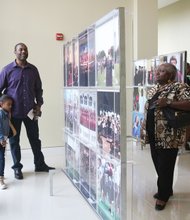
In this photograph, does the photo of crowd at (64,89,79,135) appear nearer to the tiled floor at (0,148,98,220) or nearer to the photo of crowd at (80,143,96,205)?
the photo of crowd at (80,143,96,205)

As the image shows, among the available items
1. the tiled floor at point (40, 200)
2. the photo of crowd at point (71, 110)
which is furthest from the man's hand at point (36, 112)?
the tiled floor at point (40, 200)

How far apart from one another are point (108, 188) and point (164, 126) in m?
0.78

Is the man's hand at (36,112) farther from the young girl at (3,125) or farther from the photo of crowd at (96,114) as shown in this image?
the photo of crowd at (96,114)

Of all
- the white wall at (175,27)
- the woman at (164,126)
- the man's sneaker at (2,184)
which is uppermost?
the white wall at (175,27)

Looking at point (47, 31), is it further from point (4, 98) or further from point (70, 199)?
point (70, 199)

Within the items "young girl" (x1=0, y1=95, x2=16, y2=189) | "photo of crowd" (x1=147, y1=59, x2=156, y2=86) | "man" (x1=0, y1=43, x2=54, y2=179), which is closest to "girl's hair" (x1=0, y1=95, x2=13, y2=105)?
"young girl" (x1=0, y1=95, x2=16, y2=189)

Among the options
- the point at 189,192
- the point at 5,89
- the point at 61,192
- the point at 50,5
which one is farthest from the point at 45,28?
the point at 189,192

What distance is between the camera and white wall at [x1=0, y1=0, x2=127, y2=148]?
4.79 meters

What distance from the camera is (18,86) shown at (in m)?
3.63

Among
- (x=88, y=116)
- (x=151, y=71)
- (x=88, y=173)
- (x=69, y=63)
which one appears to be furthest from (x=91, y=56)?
(x=151, y=71)

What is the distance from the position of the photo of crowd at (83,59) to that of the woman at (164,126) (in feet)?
2.04

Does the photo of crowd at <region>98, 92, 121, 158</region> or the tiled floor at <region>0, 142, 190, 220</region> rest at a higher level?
the photo of crowd at <region>98, 92, 121, 158</region>

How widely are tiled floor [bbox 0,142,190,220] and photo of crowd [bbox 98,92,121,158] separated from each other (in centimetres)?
13

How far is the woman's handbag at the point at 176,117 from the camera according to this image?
257 cm
